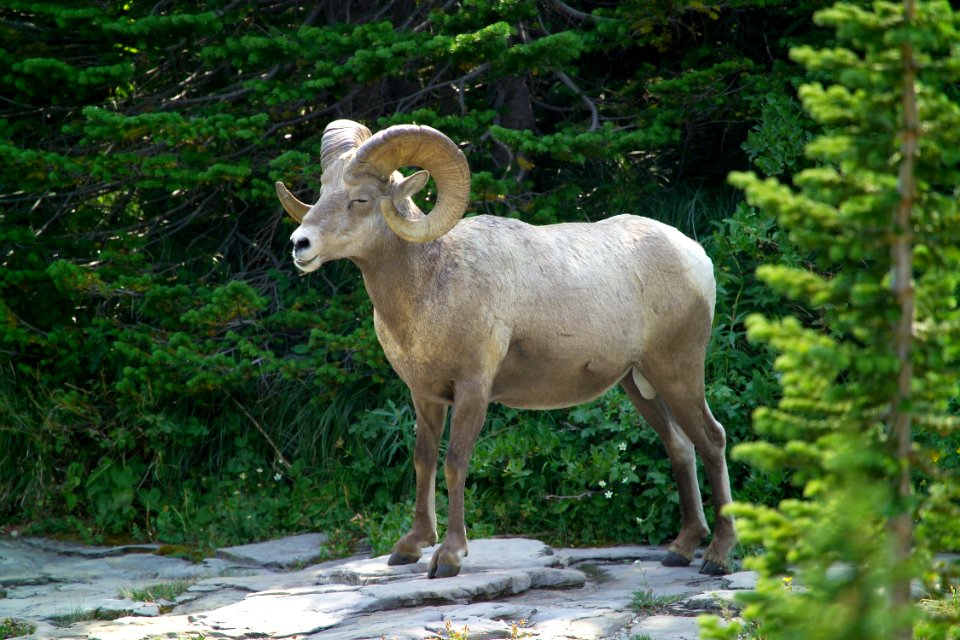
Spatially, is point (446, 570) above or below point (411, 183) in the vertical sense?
below

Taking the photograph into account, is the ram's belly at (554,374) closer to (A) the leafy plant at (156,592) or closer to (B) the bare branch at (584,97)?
(A) the leafy plant at (156,592)

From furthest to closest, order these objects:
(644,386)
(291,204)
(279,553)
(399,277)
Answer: (279,553)
(644,386)
(291,204)
(399,277)

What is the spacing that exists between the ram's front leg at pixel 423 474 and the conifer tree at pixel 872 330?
11.3 ft

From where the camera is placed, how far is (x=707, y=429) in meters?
6.46

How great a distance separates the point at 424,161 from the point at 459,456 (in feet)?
5.05

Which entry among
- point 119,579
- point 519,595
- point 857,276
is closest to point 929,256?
point 857,276

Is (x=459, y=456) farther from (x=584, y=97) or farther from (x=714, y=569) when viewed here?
(x=584, y=97)

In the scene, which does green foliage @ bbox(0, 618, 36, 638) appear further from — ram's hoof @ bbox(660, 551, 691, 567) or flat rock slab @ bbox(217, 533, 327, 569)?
ram's hoof @ bbox(660, 551, 691, 567)

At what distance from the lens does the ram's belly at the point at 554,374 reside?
6.04 meters

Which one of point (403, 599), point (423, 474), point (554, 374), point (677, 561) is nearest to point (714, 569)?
point (677, 561)

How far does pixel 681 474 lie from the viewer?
21.7 feet

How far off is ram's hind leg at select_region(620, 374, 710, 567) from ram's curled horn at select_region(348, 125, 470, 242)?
169cm

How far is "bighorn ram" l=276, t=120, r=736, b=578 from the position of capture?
5.69 meters

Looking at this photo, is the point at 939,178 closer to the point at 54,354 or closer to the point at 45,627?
the point at 45,627
